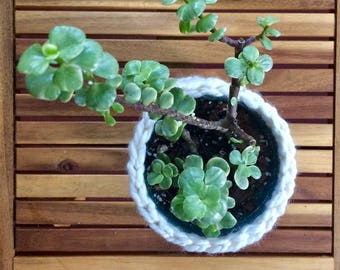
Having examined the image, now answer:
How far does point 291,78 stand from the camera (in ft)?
2.30

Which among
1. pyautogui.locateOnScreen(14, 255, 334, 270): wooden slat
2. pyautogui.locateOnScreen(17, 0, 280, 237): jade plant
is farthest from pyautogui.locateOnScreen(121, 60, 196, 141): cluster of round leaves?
pyautogui.locateOnScreen(14, 255, 334, 270): wooden slat

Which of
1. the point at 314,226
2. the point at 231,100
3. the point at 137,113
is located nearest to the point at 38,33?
the point at 137,113

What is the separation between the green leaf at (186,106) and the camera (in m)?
0.53

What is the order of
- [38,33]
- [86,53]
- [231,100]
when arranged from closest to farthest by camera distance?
[86,53] < [231,100] < [38,33]

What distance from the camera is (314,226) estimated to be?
28.0 inches

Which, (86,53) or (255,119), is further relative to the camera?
(255,119)

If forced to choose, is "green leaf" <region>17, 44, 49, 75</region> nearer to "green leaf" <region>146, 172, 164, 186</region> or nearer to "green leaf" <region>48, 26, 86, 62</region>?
"green leaf" <region>48, 26, 86, 62</region>

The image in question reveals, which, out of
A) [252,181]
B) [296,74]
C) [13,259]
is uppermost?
[296,74]

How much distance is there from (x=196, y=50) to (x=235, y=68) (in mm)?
183

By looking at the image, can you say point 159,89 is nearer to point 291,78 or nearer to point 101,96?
point 101,96

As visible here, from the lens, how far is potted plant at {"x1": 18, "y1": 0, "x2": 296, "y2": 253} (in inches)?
17.8

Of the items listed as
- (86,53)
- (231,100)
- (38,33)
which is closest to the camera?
(86,53)

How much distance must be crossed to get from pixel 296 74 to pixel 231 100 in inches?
6.4

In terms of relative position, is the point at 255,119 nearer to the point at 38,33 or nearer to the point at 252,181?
the point at 252,181
